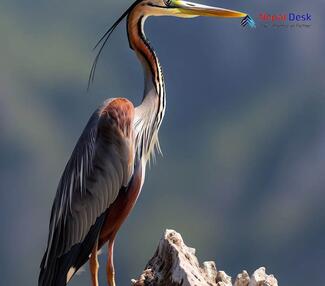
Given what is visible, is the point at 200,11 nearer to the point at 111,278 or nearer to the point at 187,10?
the point at 187,10

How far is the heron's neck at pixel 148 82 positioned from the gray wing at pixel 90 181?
298 millimetres

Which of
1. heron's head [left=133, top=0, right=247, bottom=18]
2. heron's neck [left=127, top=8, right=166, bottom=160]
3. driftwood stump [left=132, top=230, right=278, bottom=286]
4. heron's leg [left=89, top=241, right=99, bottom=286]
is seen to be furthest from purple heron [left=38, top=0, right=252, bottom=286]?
heron's head [left=133, top=0, right=247, bottom=18]

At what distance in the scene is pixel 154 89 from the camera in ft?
15.5

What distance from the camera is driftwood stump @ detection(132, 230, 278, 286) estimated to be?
13.1 feet

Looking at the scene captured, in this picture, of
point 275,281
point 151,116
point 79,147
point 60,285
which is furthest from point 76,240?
point 275,281

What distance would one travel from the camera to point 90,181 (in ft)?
14.8

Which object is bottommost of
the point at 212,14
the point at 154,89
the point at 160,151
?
the point at 160,151

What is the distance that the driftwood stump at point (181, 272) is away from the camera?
3.99 metres

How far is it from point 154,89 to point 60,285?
1.37 m

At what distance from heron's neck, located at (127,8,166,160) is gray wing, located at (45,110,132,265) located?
0.30 metres

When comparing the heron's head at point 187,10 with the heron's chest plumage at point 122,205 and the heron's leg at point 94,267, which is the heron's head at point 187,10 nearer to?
the heron's chest plumage at point 122,205

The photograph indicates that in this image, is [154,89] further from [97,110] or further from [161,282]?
[161,282]

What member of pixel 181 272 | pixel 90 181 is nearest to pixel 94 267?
pixel 90 181

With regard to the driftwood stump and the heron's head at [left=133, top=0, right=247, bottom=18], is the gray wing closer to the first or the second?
the driftwood stump
